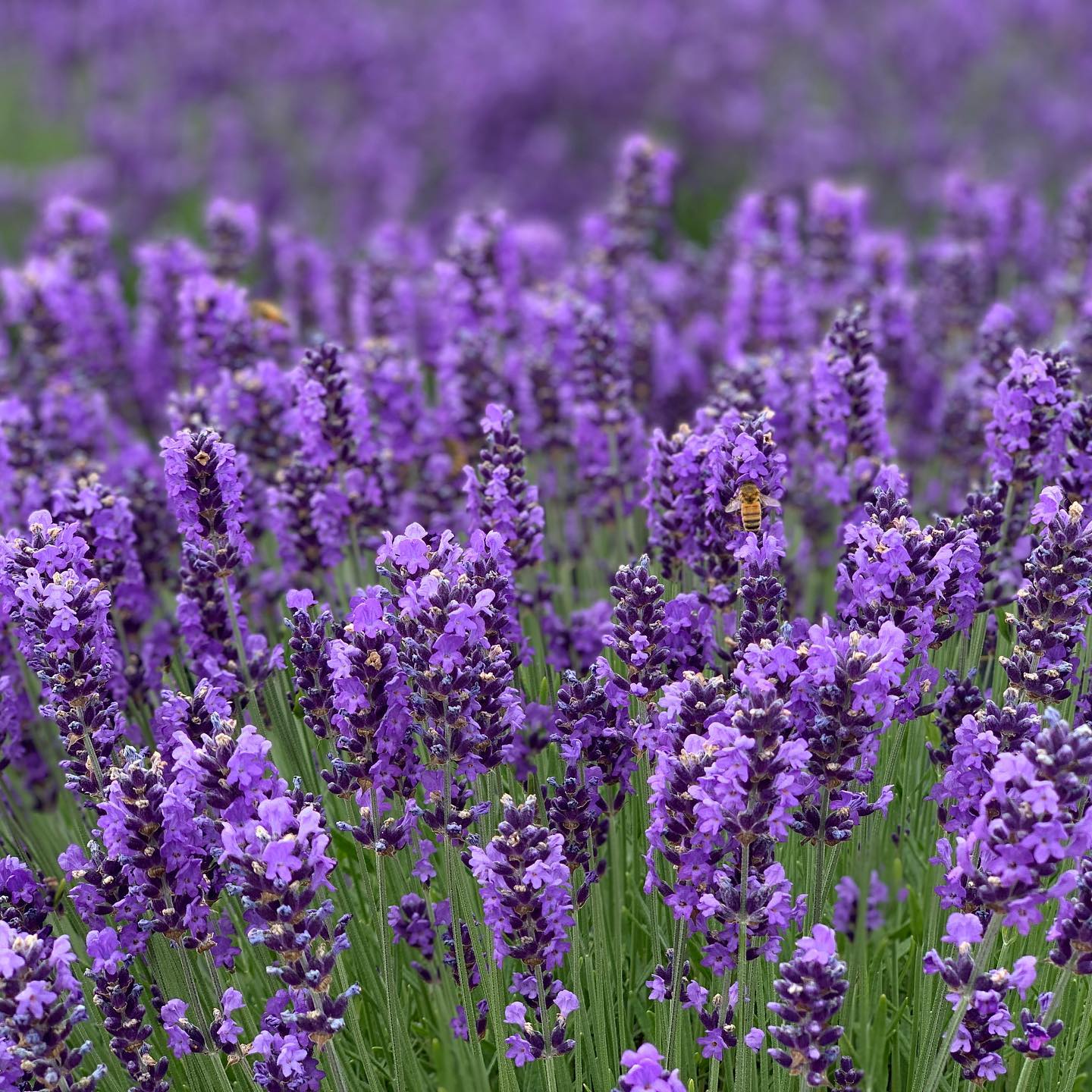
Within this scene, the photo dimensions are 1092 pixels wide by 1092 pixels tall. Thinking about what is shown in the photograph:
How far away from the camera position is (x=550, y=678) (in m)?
3.75

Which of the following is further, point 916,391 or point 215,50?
point 215,50

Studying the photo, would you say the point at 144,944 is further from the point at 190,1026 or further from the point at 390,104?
the point at 390,104

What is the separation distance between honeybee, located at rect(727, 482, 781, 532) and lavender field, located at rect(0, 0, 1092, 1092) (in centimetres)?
1

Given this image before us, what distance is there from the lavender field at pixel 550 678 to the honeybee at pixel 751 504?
0.01 m

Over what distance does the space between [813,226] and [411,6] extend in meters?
12.8

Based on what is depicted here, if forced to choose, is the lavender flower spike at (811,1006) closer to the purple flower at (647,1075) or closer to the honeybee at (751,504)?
the purple flower at (647,1075)

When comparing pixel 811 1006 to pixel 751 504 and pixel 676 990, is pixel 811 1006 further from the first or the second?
pixel 751 504

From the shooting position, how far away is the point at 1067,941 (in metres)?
2.56

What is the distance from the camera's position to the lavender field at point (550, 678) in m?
2.66

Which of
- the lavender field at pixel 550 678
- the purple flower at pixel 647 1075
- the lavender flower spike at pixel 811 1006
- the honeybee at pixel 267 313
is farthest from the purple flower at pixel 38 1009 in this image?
the honeybee at pixel 267 313

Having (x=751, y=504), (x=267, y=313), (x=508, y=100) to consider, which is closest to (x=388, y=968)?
(x=751, y=504)

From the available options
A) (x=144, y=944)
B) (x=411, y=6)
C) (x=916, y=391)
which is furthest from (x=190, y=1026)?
(x=411, y=6)

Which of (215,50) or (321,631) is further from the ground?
(215,50)

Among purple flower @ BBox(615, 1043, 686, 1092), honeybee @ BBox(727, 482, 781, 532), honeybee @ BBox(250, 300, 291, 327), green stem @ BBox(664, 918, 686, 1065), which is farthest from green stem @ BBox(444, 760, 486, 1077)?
honeybee @ BBox(250, 300, 291, 327)
